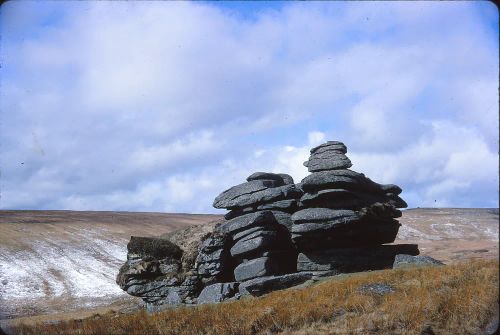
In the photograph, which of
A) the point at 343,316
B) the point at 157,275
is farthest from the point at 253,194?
the point at 343,316

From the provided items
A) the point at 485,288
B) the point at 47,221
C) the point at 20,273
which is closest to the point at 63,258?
the point at 20,273

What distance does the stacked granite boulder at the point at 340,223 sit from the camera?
26672mm

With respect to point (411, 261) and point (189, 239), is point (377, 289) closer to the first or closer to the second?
point (411, 261)

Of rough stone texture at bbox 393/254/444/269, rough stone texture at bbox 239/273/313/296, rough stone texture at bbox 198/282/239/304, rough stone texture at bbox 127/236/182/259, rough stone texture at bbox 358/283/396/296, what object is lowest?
rough stone texture at bbox 198/282/239/304

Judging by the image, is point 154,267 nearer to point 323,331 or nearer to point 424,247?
point 323,331

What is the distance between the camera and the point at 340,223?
86.4 feet

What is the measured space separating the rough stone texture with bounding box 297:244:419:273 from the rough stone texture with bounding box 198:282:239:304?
4.44 m

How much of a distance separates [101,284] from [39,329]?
44.0 m

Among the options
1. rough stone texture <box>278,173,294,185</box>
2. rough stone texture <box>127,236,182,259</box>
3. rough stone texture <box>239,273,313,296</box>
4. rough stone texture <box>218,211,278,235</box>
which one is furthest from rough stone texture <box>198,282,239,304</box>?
rough stone texture <box>278,173,294,185</box>

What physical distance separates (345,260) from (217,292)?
27.1 ft

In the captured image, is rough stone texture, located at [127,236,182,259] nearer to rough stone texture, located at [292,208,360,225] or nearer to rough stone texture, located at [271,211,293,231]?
rough stone texture, located at [271,211,293,231]

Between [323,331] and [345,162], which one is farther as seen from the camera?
[345,162]

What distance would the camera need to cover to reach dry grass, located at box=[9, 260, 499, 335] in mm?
13805

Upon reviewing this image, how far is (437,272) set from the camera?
20.0m
